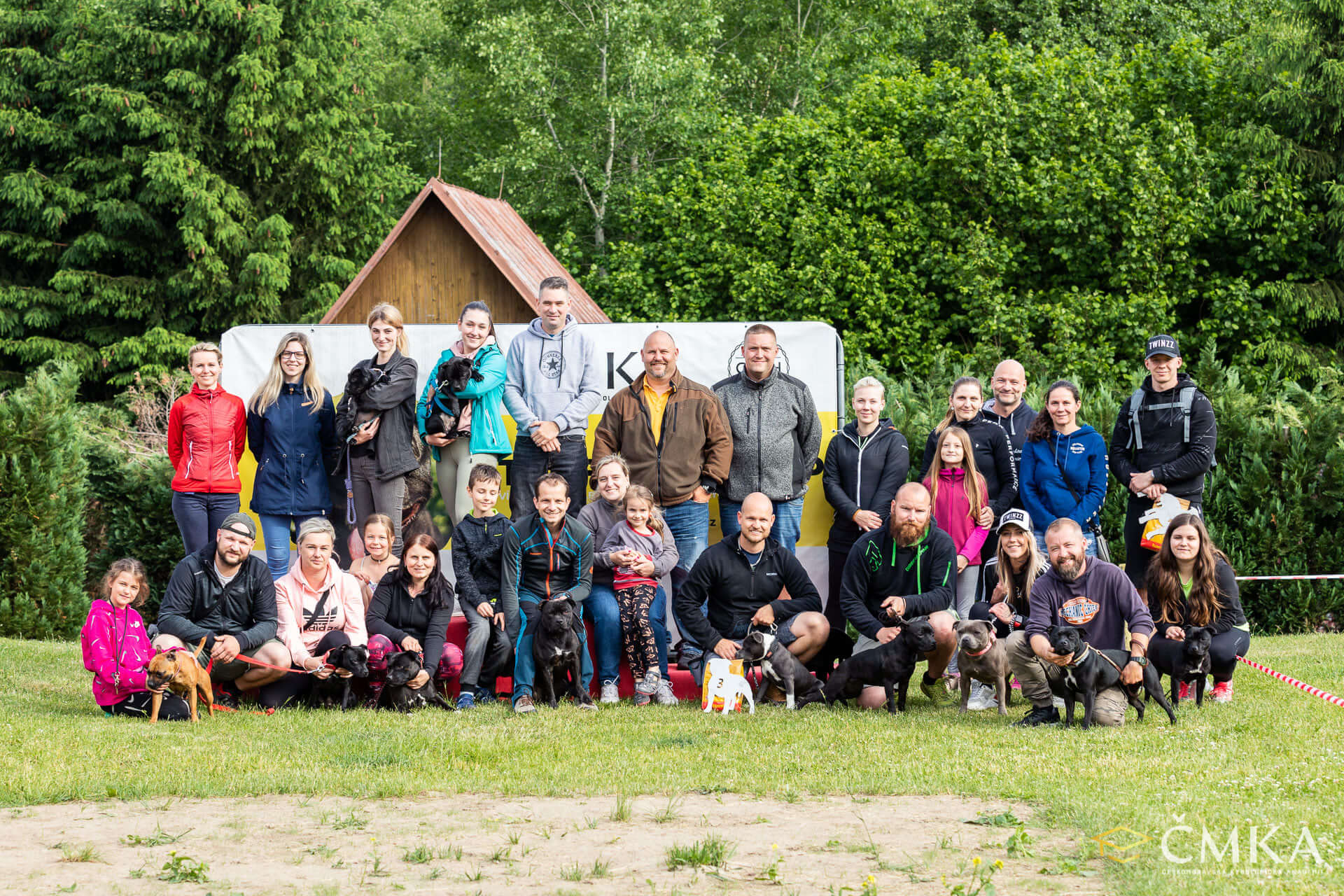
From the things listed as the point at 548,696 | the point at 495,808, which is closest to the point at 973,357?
the point at 548,696

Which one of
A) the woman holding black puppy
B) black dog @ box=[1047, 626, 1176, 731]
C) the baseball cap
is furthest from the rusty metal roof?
black dog @ box=[1047, 626, 1176, 731]

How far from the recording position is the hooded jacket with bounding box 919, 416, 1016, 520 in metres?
8.10

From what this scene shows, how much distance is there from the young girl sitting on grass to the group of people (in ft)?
0.05

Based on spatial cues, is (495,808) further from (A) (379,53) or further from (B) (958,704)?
(A) (379,53)

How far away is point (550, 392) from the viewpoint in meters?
8.46

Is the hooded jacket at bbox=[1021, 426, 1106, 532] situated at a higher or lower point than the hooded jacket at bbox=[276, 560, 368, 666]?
higher

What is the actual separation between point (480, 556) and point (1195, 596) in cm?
418

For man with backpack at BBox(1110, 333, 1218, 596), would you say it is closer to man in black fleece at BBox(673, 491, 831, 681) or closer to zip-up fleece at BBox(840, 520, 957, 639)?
zip-up fleece at BBox(840, 520, 957, 639)

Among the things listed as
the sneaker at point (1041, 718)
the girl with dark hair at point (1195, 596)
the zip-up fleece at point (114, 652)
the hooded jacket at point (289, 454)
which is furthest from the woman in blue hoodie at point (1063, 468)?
the zip-up fleece at point (114, 652)

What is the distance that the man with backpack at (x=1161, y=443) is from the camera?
7.95 meters

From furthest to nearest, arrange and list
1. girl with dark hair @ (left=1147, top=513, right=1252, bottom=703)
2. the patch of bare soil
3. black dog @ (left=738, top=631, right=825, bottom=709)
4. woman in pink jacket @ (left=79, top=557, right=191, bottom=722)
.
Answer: black dog @ (left=738, top=631, right=825, bottom=709)
girl with dark hair @ (left=1147, top=513, right=1252, bottom=703)
woman in pink jacket @ (left=79, top=557, right=191, bottom=722)
the patch of bare soil

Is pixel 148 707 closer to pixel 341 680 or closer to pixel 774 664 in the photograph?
pixel 341 680

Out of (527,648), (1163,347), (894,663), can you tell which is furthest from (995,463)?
(527,648)

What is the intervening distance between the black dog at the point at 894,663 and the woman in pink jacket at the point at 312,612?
9.25ft
